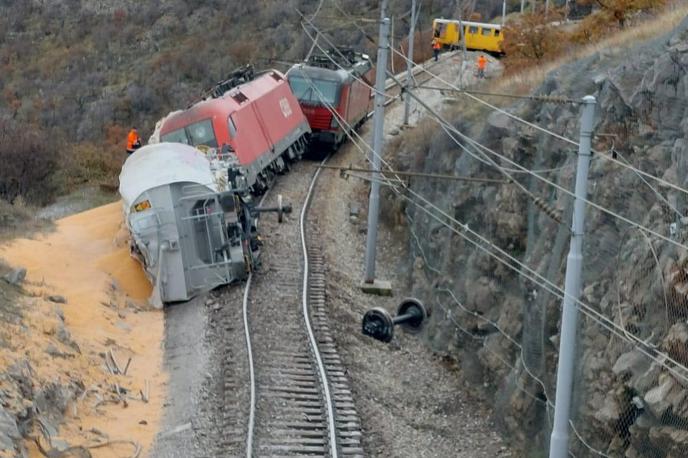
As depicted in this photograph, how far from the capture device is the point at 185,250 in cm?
2164

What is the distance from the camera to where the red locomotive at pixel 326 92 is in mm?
33500

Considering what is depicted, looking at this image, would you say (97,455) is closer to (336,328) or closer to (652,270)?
(336,328)

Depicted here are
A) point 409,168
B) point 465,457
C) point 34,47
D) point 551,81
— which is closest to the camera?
point 465,457

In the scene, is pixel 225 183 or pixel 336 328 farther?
pixel 225 183

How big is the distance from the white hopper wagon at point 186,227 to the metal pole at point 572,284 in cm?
1138

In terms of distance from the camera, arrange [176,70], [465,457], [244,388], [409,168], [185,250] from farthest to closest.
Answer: [176,70]
[409,168]
[185,250]
[244,388]
[465,457]

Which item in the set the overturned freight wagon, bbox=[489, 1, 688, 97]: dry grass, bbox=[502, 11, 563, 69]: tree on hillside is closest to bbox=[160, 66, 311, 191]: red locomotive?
the overturned freight wagon

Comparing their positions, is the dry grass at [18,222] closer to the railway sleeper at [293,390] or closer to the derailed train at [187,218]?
the derailed train at [187,218]

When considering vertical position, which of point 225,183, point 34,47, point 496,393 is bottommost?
point 34,47

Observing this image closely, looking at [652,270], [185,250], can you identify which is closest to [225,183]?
[185,250]

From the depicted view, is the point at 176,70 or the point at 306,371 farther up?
the point at 306,371

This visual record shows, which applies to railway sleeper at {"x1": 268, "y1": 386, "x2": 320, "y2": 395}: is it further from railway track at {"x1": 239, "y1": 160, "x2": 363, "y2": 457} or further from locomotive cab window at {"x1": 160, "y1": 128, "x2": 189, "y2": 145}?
locomotive cab window at {"x1": 160, "y1": 128, "x2": 189, "y2": 145}

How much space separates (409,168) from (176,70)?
43.4 m

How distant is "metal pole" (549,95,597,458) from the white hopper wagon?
448 inches
